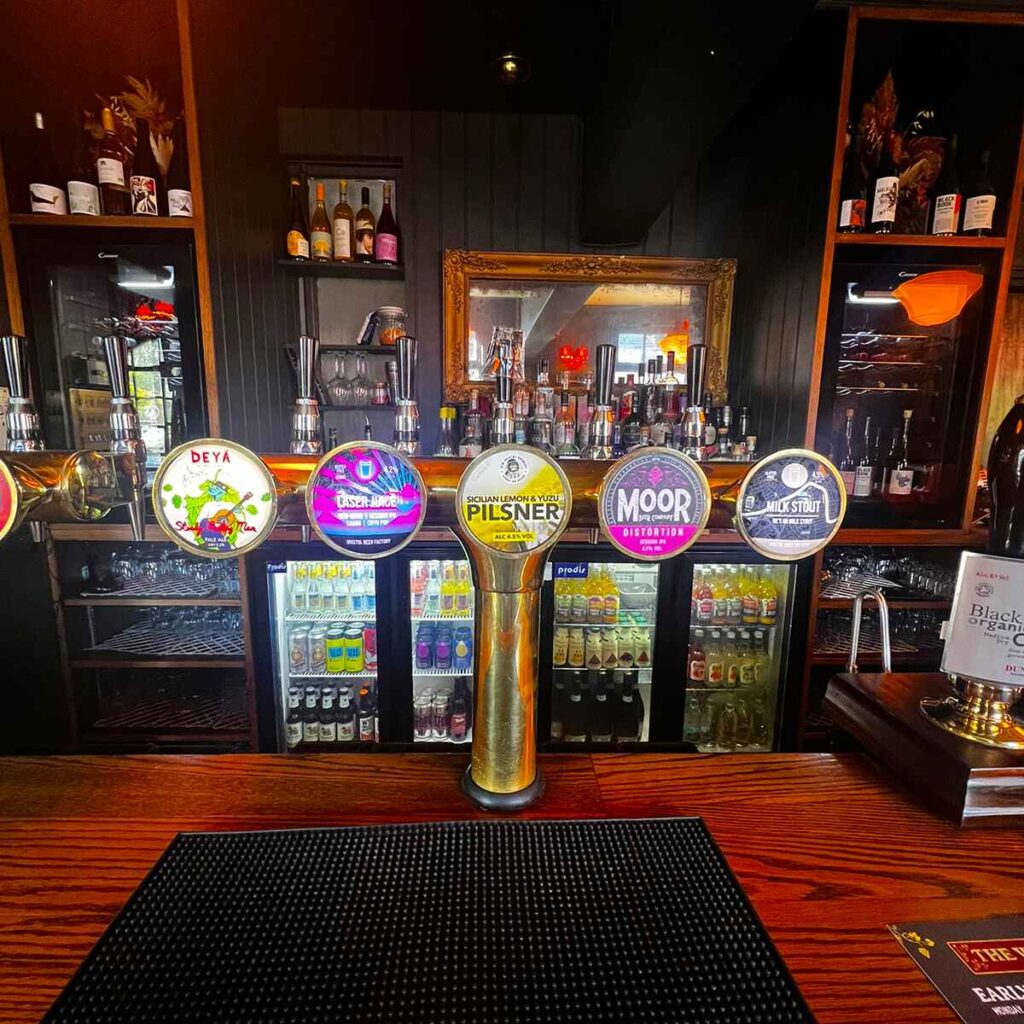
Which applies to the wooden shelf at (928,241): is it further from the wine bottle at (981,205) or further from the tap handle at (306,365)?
the tap handle at (306,365)

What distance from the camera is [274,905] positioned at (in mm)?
671

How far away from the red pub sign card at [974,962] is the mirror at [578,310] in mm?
2427

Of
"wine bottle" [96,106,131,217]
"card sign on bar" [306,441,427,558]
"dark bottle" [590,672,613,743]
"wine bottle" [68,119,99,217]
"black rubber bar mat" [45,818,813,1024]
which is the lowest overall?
"dark bottle" [590,672,613,743]

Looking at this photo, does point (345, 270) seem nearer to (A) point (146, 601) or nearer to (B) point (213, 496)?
(A) point (146, 601)

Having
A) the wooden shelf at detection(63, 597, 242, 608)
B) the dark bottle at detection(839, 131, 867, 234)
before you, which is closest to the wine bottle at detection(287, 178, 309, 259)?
the wooden shelf at detection(63, 597, 242, 608)

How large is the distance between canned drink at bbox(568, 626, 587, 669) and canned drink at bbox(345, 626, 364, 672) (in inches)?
39.4

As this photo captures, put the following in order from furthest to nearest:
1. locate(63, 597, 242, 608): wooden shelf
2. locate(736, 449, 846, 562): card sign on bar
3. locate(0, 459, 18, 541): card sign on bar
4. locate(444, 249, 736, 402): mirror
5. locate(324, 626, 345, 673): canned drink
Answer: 1. locate(444, 249, 736, 402): mirror
2. locate(324, 626, 345, 673): canned drink
3. locate(63, 597, 242, 608): wooden shelf
4. locate(736, 449, 846, 562): card sign on bar
5. locate(0, 459, 18, 541): card sign on bar

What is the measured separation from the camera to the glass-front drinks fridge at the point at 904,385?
7.45 feet

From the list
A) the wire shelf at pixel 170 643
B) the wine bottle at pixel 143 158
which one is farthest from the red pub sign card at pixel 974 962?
the wine bottle at pixel 143 158

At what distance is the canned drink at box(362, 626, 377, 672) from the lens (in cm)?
265

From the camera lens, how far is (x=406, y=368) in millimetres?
977

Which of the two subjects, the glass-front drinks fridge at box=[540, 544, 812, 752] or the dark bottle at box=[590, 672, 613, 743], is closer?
the glass-front drinks fridge at box=[540, 544, 812, 752]

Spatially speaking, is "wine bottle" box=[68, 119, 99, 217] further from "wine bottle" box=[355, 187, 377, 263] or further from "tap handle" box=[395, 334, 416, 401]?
"tap handle" box=[395, 334, 416, 401]

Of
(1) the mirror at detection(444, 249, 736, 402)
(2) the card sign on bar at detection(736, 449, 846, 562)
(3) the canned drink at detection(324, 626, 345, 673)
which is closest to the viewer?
(2) the card sign on bar at detection(736, 449, 846, 562)
